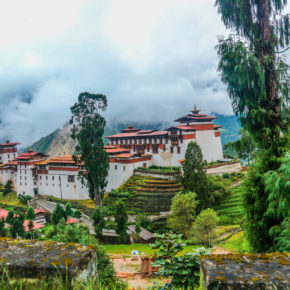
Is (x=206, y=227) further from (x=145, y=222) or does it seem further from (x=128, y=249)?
(x=145, y=222)

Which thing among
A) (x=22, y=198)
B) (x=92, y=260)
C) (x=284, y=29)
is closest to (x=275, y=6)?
(x=284, y=29)

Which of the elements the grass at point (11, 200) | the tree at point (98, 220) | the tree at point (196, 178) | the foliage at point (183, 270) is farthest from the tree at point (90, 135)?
the foliage at point (183, 270)

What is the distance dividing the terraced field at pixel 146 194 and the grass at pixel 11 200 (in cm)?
1814

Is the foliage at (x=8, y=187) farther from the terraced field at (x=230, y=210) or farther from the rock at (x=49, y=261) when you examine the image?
the rock at (x=49, y=261)

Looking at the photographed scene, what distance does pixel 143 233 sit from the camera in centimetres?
2714

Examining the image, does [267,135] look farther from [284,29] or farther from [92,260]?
[92,260]

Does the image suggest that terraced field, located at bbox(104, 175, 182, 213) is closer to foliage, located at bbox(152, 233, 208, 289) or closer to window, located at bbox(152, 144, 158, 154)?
window, located at bbox(152, 144, 158, 154)

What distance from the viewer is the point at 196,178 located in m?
27.6

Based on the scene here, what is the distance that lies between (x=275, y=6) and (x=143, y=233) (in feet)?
77.3

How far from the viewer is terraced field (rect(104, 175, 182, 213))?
106 ft

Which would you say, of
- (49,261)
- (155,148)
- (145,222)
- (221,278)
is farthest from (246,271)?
(155,148)

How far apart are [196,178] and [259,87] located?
2087 centimetres

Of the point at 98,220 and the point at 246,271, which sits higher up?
the point at 246,271

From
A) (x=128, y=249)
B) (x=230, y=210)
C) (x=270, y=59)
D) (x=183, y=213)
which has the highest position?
(x=270, y=59)
